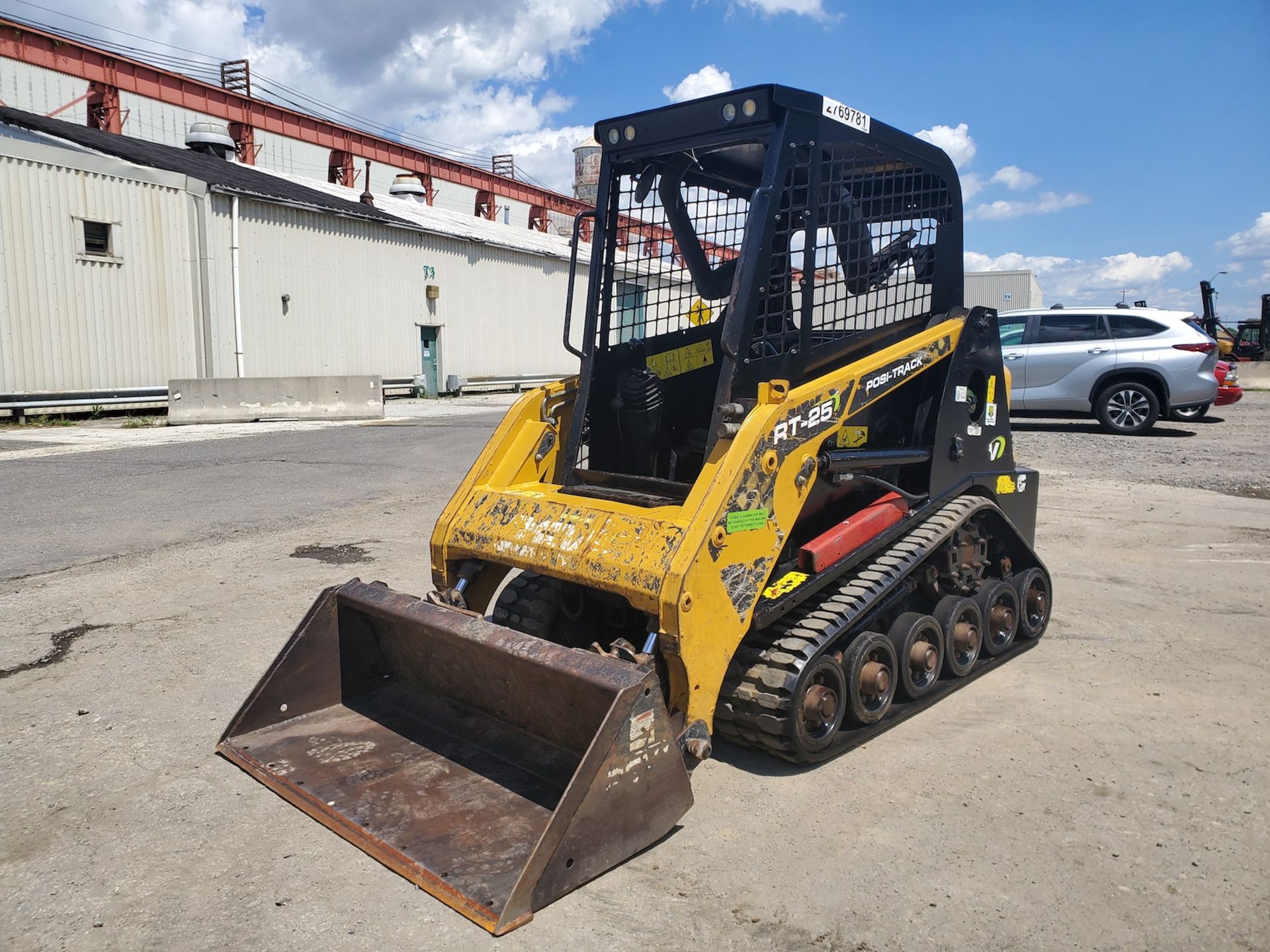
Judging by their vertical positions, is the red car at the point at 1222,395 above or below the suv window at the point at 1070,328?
below

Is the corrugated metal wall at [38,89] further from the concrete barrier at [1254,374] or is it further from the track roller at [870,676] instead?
the concrete barrier at [1254,374]

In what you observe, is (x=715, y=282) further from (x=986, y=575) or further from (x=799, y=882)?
(x=799, y=882)

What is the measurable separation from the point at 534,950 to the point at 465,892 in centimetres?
30

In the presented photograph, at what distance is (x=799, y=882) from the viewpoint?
3.09 meters

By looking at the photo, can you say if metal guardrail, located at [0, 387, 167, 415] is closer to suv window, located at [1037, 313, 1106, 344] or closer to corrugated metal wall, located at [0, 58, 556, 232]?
corrugated metal wall, located at [0, 58, 556, 232]

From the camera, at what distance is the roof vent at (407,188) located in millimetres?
33281

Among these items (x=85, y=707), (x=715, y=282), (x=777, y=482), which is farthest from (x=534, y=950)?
(x=715, y=282)

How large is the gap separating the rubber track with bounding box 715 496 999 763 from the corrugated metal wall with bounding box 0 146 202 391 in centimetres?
1693

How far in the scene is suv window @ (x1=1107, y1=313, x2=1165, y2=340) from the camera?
14.1 metres

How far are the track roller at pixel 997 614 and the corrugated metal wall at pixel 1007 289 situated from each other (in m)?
33.1

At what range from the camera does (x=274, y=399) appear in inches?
704

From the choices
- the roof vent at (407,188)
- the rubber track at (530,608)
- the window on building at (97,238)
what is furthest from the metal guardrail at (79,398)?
the roof vent at (407,188)

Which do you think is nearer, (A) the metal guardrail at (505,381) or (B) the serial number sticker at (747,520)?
(B) the serial number sticker at (747,520)

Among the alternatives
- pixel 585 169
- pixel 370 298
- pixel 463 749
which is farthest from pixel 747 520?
pixel 585 169
